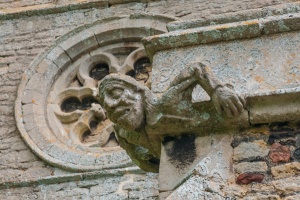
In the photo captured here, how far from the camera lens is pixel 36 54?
886 cm

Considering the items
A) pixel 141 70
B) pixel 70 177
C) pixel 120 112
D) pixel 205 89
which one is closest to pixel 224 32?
pixel 205 89

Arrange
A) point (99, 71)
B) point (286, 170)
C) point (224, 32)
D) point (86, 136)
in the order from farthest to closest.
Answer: point (99, 71) → point (86, 136) → point (224, 32) → point (286, 170)

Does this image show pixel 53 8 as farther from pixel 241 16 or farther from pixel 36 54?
pixel 241 16

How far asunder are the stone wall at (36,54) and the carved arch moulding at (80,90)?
0.14m

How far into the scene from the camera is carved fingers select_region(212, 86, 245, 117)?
365cm

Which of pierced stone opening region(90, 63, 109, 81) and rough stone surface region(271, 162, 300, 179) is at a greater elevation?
pierced stone opening region(90, 63, 109, 81)

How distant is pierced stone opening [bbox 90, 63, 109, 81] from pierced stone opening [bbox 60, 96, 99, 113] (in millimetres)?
356

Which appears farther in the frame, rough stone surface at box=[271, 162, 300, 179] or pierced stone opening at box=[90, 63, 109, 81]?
pierced stone opening at box=[90, 63, 109, 81]

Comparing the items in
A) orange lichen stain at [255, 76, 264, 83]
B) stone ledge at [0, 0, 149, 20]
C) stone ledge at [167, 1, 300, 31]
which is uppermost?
stone ledge at [0, 0, 149, 20]

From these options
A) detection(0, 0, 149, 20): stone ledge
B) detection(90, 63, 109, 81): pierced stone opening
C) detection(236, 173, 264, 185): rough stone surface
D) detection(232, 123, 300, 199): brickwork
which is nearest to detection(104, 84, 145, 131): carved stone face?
detection(232, 123, 300, 199): brickwork

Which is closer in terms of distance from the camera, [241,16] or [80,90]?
[241,16]

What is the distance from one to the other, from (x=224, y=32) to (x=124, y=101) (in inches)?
27.3

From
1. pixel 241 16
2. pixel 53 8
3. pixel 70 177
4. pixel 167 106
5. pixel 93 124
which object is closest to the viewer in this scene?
pixel 167 106

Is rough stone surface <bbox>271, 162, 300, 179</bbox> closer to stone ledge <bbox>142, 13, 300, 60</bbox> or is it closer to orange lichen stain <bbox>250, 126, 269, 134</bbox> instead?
orange lichen stain <bbox>250, 126, 269, 134</bbox>
